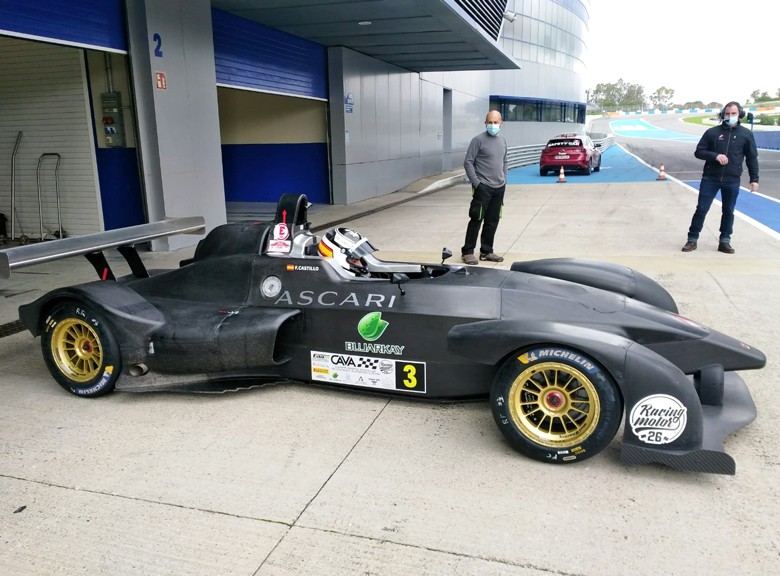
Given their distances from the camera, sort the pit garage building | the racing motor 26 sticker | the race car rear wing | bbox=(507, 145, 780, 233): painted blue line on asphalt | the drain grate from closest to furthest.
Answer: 1. the racing motor 26 sticker
2. the race car rear wing
3. the drain grate
4. the pit garage building
5. bbox=(507, 145, 780, 233): painted blue line on asphalt

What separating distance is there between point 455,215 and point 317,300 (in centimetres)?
926

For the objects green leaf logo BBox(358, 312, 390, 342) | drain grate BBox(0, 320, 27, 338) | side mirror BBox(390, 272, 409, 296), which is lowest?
drain grate BBox(0, 320, 27, 338)

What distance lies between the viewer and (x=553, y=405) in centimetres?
303

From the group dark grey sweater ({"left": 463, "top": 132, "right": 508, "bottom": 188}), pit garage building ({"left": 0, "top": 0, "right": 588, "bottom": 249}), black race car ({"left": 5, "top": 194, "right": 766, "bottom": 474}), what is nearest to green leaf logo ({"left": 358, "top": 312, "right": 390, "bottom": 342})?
black race car ({"left": 5, "top": 194, "right": 766, "bottom": 474})

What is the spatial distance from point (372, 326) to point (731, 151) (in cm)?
617

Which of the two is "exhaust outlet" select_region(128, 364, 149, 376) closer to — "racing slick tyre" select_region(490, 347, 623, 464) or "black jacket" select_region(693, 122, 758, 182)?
"racing slick tyre" select_region(490, 347, 623, 464)

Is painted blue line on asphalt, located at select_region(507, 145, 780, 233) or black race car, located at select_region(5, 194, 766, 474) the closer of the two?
black race car, located at select_region(5, 194, 766, 474)

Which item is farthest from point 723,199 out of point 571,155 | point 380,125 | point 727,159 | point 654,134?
point 654,134

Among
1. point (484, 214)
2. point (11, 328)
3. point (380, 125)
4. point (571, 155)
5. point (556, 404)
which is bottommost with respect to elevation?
point (11, 328)

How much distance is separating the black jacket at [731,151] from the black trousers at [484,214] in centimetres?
250

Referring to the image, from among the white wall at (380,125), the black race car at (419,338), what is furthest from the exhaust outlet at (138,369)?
the white wall at (380,125)

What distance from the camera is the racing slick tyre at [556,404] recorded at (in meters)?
2.89

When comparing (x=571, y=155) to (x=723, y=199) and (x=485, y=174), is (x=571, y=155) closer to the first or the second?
(x=723, y=199)

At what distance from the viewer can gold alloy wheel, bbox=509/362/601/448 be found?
2953 millimetres
